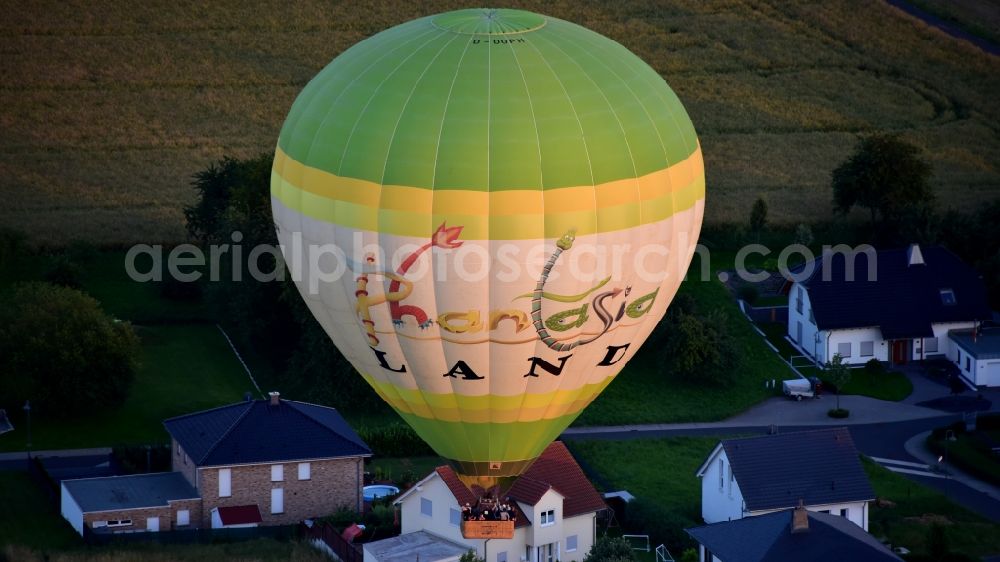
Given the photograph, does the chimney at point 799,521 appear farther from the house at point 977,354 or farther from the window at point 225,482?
the house at point 977,354

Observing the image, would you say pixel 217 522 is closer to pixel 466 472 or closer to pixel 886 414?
pixel 466 472

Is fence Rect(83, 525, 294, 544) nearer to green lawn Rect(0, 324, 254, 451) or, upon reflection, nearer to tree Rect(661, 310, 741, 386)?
green lawn Rect(0, 324, 254, 451)

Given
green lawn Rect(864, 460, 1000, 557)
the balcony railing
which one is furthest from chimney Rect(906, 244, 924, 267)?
the balcony railing

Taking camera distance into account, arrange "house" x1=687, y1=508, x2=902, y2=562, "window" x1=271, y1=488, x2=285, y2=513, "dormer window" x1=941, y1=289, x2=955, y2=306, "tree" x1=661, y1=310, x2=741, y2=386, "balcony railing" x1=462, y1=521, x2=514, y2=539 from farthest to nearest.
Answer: "dormer window" x1=941, y1=289, x2=955, y2=306
"tree" x1=661, y1=310, x2=741, y2=386
"window" x1=271, y1=488, x2=285, y2=513
"house" x1=687, y1=508, x2=902, y2=562
"balcony railing" x1=462, y1=521, x2=514, y2=539

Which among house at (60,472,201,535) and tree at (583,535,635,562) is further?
house at (60,472,201,535)

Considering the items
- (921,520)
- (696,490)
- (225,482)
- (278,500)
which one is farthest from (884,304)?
(225,482)

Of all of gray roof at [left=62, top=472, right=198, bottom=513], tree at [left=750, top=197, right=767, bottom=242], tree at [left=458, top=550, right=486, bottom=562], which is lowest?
tree at [left=458, top=550, right=486, bottom=562]
